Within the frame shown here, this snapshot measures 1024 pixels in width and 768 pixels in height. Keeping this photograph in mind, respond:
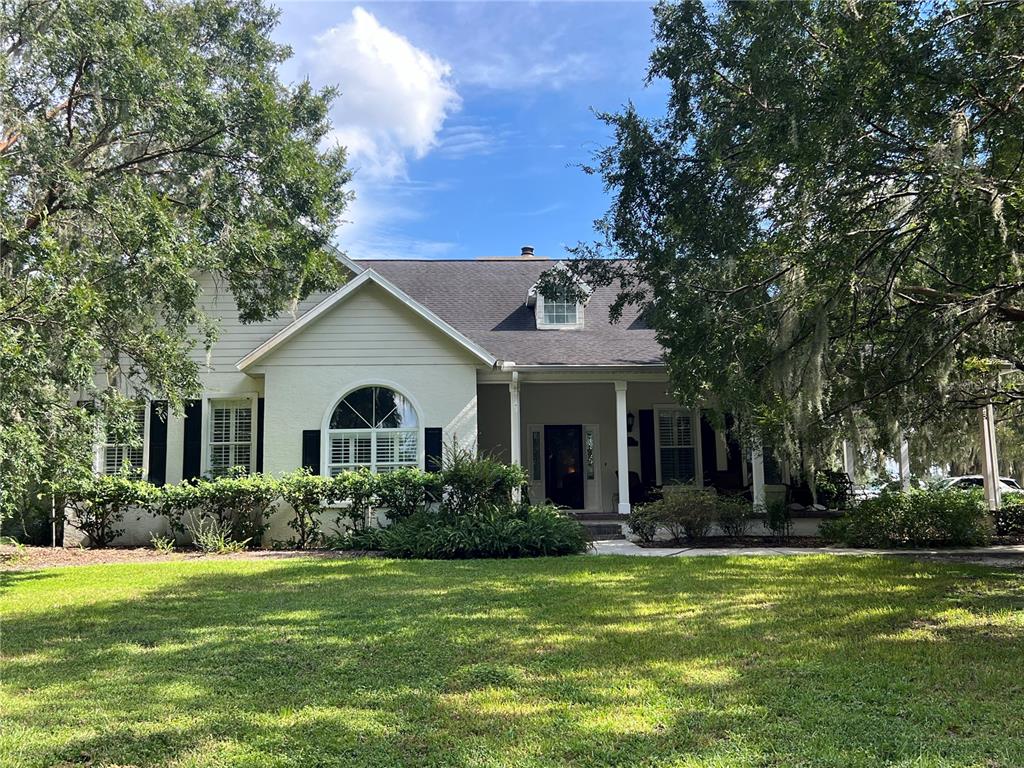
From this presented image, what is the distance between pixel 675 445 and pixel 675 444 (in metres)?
0.02

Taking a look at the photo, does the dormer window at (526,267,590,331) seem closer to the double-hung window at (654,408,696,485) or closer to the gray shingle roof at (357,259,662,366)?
the gray shingle roof at (357,259,662,366)

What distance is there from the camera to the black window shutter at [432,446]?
13.3m

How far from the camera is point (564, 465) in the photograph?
1609cm

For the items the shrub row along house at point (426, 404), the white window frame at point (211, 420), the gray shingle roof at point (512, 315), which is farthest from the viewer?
the gray shingle roof at point (512, 315)

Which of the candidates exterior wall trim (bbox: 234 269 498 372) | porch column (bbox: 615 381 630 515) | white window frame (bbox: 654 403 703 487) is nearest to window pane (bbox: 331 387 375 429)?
exterior wall trim (bbox: 234 269 498 372)

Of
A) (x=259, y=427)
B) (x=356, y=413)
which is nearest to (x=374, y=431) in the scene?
(x=356, y=413)

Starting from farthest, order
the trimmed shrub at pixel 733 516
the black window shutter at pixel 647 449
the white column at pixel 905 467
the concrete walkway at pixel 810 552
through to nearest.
Result: the black window shutter at pixel 647 449 < the trimmed shrub at pixel 733 516 < the white column at pixel 905 467 < the concrete walkway at pixel 810 552

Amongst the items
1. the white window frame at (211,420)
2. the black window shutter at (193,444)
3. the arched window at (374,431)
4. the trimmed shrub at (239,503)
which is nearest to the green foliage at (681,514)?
the arched window at (374,431)

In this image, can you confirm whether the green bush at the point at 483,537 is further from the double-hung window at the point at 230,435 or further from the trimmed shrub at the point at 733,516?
the double-hung window at the point at 230,435

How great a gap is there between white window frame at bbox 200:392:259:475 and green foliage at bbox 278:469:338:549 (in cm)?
200

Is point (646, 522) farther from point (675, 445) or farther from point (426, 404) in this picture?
point (426, 404)

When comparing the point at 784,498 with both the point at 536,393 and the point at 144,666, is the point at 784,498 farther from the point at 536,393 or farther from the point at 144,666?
the point at 144,666

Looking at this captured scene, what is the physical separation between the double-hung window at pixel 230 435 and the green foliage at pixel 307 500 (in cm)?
220

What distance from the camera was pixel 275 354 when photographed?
43.9 feet
